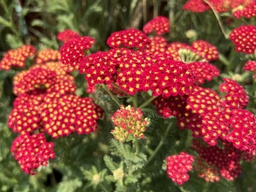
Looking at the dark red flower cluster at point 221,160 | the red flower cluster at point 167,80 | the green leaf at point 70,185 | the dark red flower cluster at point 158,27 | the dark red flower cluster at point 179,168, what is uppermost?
the red flower cluster at point 167,80

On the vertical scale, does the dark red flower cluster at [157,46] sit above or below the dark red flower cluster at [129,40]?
below

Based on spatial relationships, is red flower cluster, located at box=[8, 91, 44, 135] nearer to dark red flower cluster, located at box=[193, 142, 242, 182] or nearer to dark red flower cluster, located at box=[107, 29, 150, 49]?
dark red flower cluster, located at box=[107, 29, 150, 49]

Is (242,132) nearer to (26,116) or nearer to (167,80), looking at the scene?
(167,80)

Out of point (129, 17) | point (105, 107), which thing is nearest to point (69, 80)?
point (105, 107)

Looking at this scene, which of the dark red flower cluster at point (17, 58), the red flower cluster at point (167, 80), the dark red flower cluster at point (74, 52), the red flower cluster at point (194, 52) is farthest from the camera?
the dark red flower cluster at point (17, 58)

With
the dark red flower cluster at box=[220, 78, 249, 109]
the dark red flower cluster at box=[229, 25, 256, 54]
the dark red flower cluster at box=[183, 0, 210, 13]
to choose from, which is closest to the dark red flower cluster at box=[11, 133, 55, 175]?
the dark red flower cluster at box=[220, 78, 249, 109]

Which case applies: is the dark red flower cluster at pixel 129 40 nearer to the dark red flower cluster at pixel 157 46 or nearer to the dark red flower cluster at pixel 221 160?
the dark red flower cluster at pixel 157 46

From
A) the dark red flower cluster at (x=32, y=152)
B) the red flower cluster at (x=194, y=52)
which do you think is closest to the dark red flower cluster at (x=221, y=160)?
the red flower cluster at (x=194, y=52)
